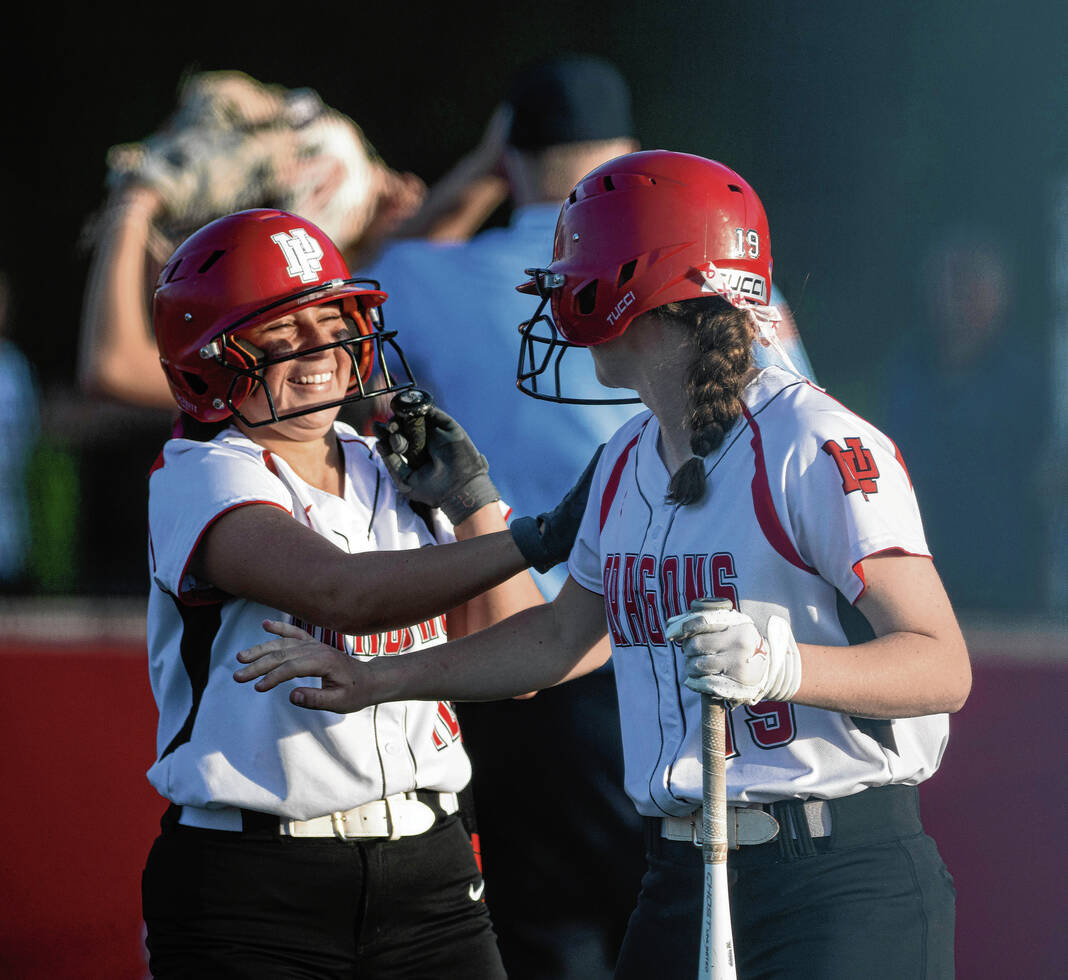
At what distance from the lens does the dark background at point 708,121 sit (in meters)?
4.06

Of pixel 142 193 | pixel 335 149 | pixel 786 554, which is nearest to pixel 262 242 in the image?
pixel 786 554

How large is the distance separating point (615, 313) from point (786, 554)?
498 millimetres

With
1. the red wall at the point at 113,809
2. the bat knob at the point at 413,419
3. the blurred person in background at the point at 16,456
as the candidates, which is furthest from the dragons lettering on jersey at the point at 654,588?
the blurred person in background at the point at 16,456

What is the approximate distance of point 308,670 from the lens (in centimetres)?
196

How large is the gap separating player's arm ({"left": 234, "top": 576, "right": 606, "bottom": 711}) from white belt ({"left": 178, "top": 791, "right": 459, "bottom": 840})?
23 centimetres

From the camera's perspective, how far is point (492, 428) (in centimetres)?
319

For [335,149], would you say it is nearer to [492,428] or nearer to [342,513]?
[492,428]

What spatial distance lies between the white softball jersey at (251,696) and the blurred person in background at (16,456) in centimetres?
233

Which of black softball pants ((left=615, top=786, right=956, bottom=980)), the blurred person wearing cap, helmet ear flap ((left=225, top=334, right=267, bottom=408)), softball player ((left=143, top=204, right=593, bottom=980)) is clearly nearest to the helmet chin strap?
softball player ((left=143, top=204, right=593, bottom=980))

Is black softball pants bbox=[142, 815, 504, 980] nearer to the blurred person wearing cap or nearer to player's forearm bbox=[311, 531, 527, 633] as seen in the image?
player's forearm bbox=[311, 531, 527, 633]

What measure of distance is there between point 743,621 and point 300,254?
128cm

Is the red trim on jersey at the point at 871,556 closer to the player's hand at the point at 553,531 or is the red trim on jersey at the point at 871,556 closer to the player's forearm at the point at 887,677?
Result: the player's forearm at the point at 887,677

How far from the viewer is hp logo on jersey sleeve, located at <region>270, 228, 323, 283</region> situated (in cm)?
244

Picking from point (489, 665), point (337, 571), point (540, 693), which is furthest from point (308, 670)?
point (540, 693)
